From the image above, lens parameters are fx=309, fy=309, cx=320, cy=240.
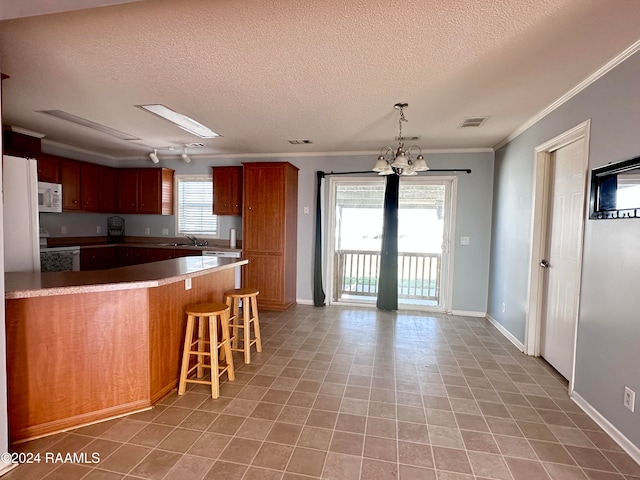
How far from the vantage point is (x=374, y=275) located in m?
5.54

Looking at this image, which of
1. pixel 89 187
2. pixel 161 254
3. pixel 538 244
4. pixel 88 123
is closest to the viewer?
pixel 538 244

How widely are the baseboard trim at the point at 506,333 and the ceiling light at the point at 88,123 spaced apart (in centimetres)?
569

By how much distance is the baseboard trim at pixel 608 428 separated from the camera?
1868 mm

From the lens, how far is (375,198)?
5172mm

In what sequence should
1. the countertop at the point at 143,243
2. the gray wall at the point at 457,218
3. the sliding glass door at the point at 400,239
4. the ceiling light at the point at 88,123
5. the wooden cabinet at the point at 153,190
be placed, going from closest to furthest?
the ceiling light at the point at 88,123 < the gray wall at the point at 457,218 < the sliding glass door at the point at 400,239 < the countertop at the point at 143,243 < the wooden cabinet at the point at 153,190

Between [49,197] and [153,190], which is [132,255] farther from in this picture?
[49,197]

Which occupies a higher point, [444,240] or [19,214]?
[19,214]

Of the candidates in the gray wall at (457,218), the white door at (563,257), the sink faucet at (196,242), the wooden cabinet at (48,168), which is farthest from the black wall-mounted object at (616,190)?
the wooden cabinet at (48,168)

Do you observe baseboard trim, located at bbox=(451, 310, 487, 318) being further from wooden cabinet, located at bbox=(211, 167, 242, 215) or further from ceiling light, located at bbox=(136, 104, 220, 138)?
ceiling light, located at bbox=(136, 104, 220, 138)

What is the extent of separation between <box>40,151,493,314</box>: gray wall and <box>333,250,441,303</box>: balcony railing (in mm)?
545

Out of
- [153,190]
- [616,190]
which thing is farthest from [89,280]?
[153,190]

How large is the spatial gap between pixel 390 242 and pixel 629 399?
3220 millimetres

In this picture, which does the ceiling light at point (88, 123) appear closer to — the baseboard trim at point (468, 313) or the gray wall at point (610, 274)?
the gray wall at point (610, 274)

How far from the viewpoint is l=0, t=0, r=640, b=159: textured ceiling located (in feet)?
5.69
